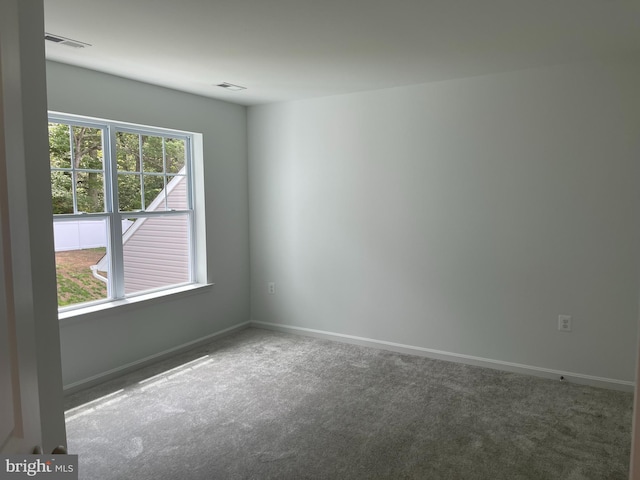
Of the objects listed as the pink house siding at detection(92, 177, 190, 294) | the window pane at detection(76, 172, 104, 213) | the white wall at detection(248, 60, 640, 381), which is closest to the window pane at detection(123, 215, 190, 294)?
the pink house siding at detection(92, 177, 190, 294)

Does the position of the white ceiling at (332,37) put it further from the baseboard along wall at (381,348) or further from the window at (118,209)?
the baseboard along wall at (381,348)

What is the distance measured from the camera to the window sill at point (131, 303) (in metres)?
3.47

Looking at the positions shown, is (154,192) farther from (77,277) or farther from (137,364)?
(137,364)

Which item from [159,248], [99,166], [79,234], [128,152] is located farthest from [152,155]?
[79,234]

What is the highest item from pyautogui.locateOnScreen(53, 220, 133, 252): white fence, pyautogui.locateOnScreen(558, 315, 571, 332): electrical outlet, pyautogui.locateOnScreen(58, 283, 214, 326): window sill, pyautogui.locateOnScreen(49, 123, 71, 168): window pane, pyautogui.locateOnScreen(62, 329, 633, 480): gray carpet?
pyautogui.locateOnScreen(49, 123, 71, 168): window pane

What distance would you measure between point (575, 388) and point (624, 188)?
60.7 inches

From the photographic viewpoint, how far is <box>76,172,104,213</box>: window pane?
11.9 ft

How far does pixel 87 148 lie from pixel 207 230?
139cm

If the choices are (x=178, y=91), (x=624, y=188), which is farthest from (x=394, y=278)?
(x=178, y=91)

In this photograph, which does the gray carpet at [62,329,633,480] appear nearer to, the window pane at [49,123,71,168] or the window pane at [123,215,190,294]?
the window pane at [123,215,190,294]

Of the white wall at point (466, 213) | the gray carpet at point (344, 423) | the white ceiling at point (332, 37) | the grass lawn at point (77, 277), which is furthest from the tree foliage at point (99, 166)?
the gray carpet at point (344, 423)

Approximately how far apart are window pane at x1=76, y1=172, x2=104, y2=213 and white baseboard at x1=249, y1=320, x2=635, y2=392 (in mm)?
2240

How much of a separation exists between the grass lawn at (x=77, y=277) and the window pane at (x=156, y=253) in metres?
0.29

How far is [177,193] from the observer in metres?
4.58
